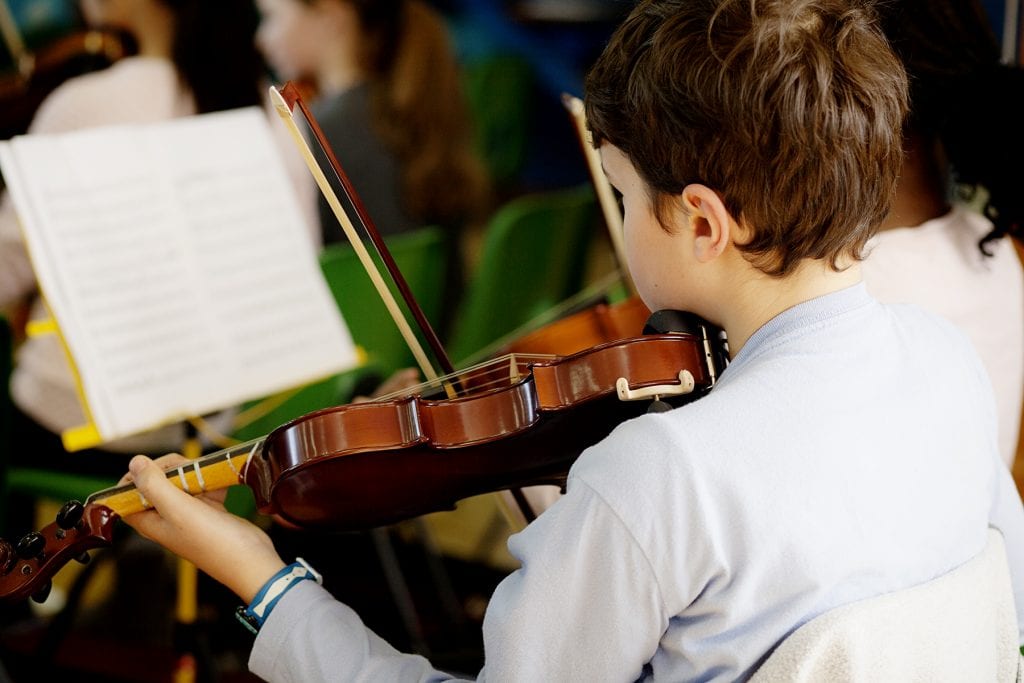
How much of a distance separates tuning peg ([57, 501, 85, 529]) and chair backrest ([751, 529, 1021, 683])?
66cm

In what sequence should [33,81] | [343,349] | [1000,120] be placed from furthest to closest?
[33,81], [343,349], [1000,120]

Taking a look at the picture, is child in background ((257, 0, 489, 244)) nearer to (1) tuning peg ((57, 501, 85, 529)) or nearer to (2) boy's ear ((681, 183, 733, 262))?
(1) tuning peg ((57, 501, 85, 529))

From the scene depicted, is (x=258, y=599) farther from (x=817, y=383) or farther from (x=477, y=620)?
(x=477, y=620)

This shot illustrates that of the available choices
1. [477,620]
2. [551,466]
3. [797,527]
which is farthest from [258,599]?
[477,620]

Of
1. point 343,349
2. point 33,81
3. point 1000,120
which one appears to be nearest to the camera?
point 1000,120

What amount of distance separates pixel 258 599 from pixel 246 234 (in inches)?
30.6

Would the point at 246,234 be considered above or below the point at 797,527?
above

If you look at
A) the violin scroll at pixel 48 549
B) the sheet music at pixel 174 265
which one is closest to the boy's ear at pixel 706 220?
the violin scroll at pixel 48 549

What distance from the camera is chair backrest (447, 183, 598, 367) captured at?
84.3 inches

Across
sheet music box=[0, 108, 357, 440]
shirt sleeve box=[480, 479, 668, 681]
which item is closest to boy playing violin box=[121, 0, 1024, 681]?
shirt sleeve box=[480, 479, 668, 681]

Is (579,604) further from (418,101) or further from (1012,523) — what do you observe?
(418,101)

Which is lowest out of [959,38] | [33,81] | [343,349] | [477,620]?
[477,620]

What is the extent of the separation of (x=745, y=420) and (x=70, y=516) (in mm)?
654

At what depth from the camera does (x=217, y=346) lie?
1.50 m
